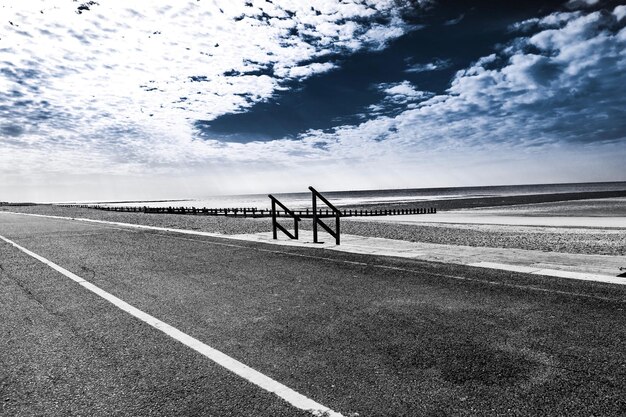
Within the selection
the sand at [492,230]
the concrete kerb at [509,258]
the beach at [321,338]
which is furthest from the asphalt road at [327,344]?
the sand at [492,230]

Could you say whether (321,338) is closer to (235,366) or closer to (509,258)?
(235,366)

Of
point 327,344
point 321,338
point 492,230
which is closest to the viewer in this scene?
point 327,344

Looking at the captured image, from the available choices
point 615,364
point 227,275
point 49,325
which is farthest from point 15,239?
point 615,364

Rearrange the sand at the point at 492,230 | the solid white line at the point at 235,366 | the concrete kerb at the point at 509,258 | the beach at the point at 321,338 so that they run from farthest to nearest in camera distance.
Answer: the sand at the point at 492,230 → the concrete kerb at the point at 509,258 → the beach at the point at 321,338 → the solid white line at the point at 235,366

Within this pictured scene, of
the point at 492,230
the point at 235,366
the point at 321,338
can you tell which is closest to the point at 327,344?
the point at 321,338

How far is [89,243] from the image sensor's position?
13750 mm

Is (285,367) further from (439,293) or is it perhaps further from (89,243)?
(89,243)

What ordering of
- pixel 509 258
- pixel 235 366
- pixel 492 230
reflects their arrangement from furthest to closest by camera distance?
pixel 492 230, pixel 509 258, pixel 235 366

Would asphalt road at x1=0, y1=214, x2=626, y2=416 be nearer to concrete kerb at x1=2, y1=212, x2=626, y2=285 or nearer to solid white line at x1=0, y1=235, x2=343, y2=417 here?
solid white line at x1=0, y1=235, x2=343, y2=417

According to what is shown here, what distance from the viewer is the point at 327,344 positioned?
4121 mm

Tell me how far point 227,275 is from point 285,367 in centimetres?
458

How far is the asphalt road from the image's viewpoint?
2.99 m

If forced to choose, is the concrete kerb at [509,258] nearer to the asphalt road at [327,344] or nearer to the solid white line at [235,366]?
the asphalt road at [327,344]

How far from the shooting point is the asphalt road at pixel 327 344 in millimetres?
2986
